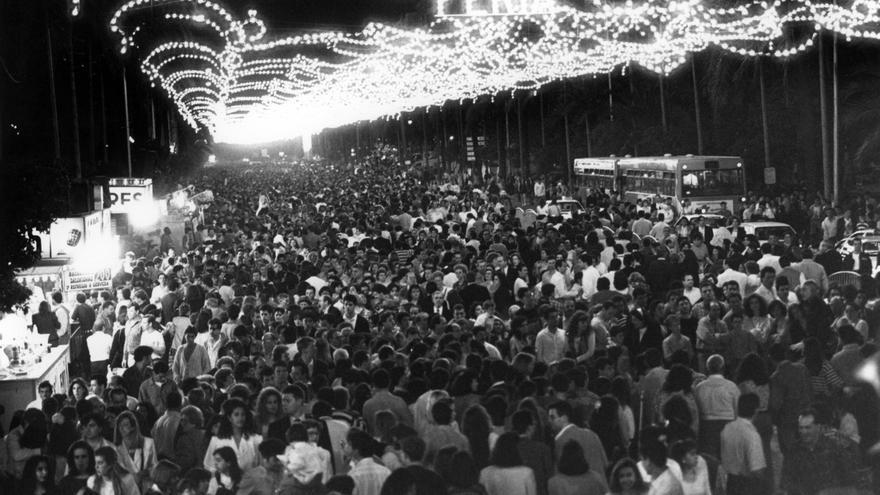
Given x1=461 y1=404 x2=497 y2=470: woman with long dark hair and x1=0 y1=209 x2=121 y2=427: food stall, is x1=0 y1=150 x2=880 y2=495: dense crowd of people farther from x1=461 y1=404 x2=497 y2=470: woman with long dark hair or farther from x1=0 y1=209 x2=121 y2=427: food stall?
x1=0 y1=209 x2=121 y2=427: food stall

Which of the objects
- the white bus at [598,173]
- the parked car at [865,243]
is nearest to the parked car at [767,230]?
the parked car at [865,243]

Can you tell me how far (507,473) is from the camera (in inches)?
352

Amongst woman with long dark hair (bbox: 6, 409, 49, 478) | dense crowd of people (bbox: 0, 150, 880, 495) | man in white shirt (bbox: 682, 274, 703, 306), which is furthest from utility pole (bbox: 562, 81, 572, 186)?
woman with long dark hair (bbox: 6, 409, 49, 478)

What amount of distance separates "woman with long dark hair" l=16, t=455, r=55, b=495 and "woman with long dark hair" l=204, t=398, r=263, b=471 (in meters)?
1.05

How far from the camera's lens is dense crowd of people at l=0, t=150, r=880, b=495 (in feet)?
30.3

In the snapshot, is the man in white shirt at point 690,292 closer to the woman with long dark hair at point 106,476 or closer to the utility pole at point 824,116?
the woman with long dark hair at point 106,476

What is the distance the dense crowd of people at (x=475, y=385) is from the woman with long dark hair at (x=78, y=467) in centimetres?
1

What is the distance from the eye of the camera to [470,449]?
10.1 m

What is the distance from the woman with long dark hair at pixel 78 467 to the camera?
9742 millimetres

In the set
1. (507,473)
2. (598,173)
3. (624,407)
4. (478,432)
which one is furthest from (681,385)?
(598,173)

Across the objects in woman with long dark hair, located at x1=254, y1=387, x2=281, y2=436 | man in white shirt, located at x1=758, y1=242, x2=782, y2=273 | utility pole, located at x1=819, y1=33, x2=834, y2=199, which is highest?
utility pole, located at x1=819, y1=33, x2=834, y2=199

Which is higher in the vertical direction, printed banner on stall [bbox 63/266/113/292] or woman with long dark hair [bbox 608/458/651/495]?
printed banner on stall [bbox 63/266/113/292]

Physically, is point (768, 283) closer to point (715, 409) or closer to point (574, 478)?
point (715, 409)

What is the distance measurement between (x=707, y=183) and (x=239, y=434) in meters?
31.1
